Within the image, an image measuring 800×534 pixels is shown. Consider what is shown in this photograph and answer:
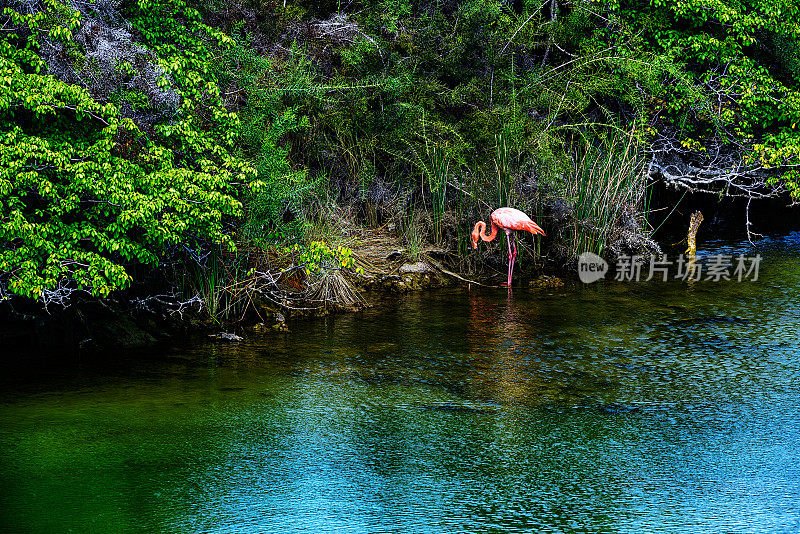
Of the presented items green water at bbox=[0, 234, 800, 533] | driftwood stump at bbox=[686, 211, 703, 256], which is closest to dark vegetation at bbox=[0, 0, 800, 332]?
driftwood stump at bbox=[686, 211, 703, 256]

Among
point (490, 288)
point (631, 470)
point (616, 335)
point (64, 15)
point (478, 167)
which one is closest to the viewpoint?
point (631, 470)

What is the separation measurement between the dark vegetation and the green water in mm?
967

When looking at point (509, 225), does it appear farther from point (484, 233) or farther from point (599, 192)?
point (599, 192)

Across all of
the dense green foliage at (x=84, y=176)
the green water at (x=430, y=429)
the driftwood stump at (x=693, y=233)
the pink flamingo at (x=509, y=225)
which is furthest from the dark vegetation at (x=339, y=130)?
the green water at (x=430, y=429)

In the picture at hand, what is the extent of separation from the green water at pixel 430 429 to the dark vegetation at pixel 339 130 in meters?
0.97

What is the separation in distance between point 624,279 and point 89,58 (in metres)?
6.31

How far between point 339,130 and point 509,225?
2.43 metres

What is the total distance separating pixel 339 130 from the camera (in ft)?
34.4

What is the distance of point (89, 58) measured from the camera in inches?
285

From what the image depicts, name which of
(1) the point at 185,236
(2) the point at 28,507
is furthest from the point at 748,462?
(1) the point at 185,236

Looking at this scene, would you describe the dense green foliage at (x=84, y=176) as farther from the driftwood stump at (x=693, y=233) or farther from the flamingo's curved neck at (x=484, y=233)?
the driftwood stump at (x=693, y=233)

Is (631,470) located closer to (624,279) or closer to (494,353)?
(494,353)

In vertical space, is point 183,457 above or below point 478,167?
below

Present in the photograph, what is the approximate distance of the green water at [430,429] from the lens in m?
4.22
